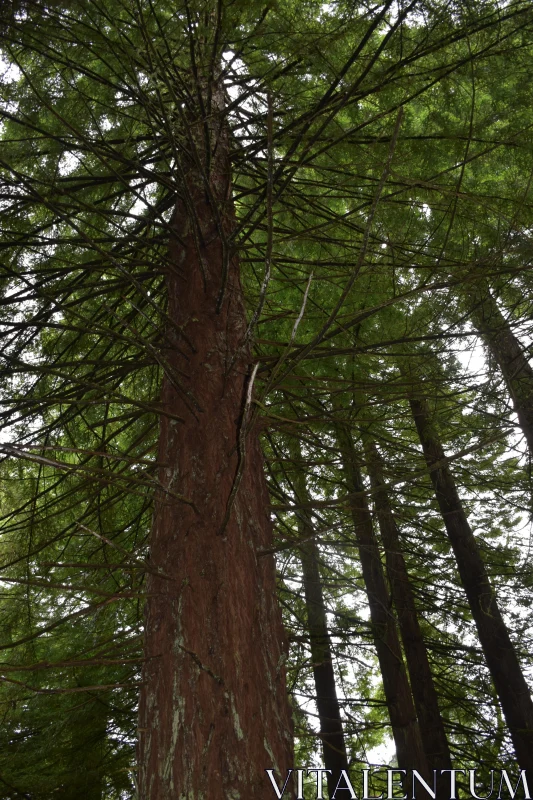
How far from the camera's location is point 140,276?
3.50 meters

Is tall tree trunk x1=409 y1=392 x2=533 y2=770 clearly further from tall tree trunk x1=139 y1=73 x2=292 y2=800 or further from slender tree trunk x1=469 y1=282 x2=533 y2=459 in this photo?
tall tree trunk x1=139 y1=73 x2=292 y2=800

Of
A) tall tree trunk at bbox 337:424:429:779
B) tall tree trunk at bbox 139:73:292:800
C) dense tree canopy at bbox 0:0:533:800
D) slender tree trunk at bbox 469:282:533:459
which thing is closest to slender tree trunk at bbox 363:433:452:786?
dense tree canopy at bbox 0:0:533:800

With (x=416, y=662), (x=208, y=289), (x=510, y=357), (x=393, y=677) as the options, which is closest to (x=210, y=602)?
(x=208, y=289)

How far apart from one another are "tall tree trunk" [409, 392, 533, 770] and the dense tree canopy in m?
0.07

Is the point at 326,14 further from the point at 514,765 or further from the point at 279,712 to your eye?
Answer: the point at 514,765

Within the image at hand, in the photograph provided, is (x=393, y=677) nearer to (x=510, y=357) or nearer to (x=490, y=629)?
(x=490, y=629)

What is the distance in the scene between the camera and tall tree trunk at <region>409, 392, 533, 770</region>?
6.90 m

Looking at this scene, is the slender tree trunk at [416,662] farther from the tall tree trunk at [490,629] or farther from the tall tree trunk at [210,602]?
the tall tree trunk at [210,602]

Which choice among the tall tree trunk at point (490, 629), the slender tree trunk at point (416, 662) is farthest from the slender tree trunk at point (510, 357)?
the slender tree trunk at point (416, 662)

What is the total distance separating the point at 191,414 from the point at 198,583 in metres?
0.79

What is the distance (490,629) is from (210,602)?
6765 mm

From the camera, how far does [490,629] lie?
300 inches

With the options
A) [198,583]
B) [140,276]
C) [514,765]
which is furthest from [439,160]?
[514,765]

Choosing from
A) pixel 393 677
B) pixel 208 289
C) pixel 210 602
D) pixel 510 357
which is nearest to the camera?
pixel 210 602
